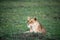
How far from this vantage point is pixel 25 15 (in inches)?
105

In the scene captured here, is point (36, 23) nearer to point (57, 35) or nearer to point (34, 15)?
point (34, 15)

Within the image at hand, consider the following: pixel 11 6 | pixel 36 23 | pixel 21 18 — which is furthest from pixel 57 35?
pixel 11 6

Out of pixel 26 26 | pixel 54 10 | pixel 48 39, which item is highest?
pixel 54 10

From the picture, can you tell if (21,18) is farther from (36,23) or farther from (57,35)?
(57,35)

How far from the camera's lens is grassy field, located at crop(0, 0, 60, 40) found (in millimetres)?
2596

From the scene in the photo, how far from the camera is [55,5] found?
9.05 feet

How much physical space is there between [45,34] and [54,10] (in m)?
0.34

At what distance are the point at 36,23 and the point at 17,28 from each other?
0.24m

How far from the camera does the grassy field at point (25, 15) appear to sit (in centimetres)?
260

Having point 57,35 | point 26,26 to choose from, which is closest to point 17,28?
point 26,26

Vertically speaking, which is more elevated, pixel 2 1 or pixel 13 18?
pixel 2 1

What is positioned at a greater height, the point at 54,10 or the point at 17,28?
the point at 54,10

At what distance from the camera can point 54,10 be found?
2.73 m

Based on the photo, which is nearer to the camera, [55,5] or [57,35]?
[57,35]
